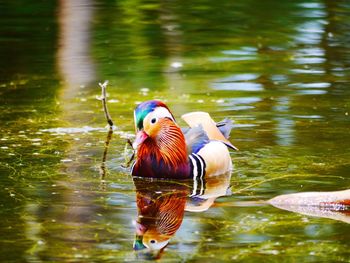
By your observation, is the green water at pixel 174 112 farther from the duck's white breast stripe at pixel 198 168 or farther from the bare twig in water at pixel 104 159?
the duck's white breast stripe at pixel 198 168

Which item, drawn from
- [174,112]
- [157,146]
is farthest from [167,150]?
[174,112]

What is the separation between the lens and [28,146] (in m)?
10.3

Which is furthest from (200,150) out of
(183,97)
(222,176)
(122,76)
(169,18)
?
(169,18)

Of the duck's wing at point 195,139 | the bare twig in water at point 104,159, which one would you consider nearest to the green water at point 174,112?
the bare twig in water at point 104,159

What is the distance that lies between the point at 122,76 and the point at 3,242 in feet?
22.8

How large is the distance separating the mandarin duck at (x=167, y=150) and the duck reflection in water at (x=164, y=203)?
7 cm

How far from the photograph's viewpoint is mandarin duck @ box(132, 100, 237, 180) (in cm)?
919

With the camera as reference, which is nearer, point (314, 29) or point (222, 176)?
point (222, 176)

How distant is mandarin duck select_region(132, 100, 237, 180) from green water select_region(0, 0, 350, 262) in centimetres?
19

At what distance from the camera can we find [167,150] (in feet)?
30.2

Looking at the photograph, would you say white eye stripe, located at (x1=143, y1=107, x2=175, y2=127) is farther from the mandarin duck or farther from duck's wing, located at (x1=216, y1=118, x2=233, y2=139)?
duck's wing, located at (x1=216, y1=118, x2=233, y2=139)

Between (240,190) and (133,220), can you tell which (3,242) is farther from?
(240,190)

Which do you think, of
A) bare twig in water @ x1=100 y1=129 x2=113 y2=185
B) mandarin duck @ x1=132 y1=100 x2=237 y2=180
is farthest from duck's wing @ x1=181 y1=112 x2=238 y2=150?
bare twig in water @ x1=100 y1=129 x2=113 y2=185

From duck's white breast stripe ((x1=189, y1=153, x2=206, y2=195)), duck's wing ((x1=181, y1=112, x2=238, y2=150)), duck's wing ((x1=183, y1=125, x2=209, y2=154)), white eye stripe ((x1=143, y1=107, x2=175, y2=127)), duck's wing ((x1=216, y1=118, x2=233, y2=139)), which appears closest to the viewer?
white eye stripe ((x1=143, y1=107, x2=175, y2=127))
